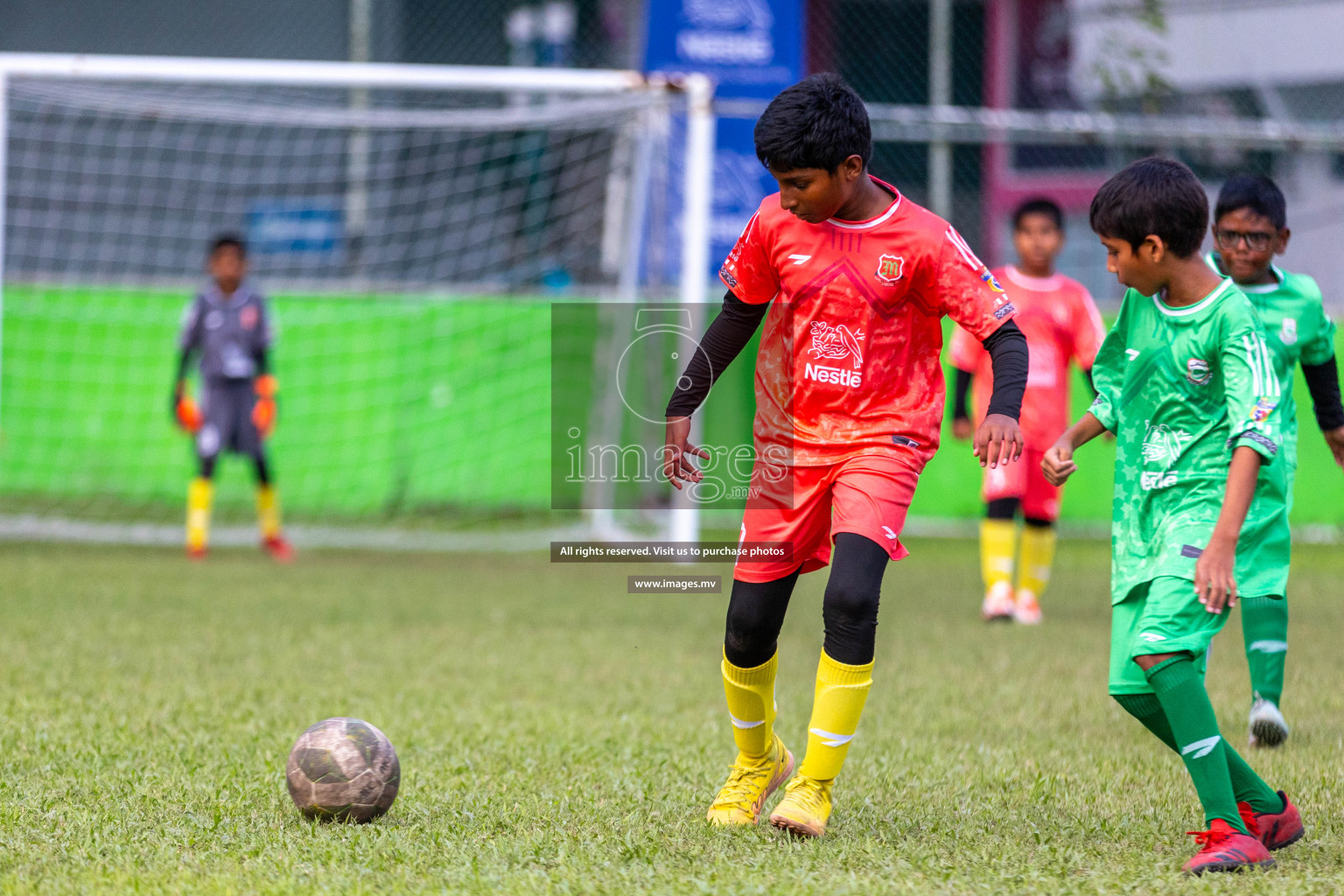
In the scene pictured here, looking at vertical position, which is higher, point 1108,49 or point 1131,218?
point 1108,49

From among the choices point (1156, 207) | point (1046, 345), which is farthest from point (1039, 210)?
point (1156, 207)

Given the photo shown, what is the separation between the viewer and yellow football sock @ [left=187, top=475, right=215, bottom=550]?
9.82 metres

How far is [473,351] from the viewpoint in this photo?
39.5 ft

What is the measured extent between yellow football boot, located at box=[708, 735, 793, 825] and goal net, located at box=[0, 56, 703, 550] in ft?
23.2

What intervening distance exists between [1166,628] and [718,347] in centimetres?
132

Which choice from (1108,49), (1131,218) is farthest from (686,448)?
(1108,49)

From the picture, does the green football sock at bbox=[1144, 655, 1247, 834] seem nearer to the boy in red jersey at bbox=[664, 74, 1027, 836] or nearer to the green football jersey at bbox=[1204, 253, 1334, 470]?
the boy in red jersey at bbox=[664, 74, 1027, 836]

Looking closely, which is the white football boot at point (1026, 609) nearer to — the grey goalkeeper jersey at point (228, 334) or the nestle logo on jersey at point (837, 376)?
the nestle logo on jersey at point (837, 376)

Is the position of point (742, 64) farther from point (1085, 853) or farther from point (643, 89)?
point (1085, 853)

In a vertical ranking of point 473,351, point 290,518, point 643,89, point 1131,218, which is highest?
point 643,89

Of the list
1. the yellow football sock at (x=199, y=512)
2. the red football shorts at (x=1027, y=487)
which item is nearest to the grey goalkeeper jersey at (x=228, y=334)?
the yellow football sock at (x=199, y=512)

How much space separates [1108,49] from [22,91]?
921 centimetres

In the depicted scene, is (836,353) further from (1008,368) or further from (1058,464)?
(1058,464)

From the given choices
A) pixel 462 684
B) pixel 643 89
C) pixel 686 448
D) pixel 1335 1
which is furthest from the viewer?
pixel 1335 1
